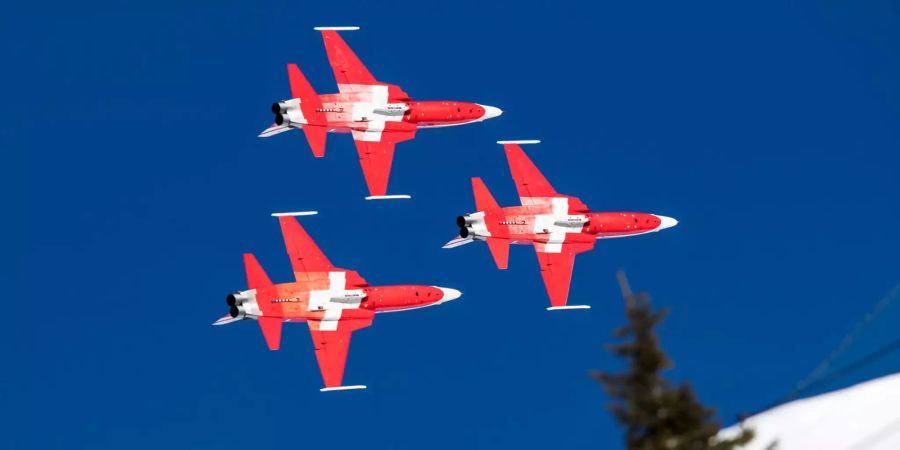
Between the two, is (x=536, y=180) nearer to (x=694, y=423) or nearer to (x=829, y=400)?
(x=829, y=400)

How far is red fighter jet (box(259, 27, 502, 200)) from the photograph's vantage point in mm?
66250

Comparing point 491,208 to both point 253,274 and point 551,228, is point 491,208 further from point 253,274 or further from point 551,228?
point 253,274

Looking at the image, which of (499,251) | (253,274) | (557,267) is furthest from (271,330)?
(557,267)

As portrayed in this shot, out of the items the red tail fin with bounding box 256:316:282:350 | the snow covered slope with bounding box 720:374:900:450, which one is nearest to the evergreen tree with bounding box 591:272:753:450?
the snow covered slope with bounding box 720:374:900:450

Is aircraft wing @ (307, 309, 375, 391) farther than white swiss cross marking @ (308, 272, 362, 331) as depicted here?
Yes

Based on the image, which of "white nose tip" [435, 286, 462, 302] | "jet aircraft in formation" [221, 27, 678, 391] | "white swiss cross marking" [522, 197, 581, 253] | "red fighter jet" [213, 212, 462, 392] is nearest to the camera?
"red fighter jet" [213, 212, 462, 392]

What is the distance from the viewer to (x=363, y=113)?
67312mm

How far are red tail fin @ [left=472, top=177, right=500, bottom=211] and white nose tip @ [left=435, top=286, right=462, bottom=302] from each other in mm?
2745

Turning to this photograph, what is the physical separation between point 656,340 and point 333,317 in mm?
24977

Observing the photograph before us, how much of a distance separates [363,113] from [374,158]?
4.45 feet

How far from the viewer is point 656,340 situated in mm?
42250

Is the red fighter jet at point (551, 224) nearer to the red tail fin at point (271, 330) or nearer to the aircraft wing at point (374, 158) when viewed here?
the aircraft wing at point (374, 158)

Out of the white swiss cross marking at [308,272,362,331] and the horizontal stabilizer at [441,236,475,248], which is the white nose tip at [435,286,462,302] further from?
the white swiss cross marking at [308,272,362,331]

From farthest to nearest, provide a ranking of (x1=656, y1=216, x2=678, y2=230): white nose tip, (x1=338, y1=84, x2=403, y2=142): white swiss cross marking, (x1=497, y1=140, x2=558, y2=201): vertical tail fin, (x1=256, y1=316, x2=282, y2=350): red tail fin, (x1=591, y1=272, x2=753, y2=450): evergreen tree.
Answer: (x1=656, y1=216, x2=678, y2=230): white nose tip, (x1=497, y1=140, x2=558, y2=201): vertical tail fin, (x1=338, y1=84, x2=403, y2=142): white swiss cross marking, (x1=256, y1=316, x2=282, y2=350): red tail fin, (x1=591, y1=272, x2=753, y2=450): evergreen tree
